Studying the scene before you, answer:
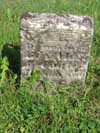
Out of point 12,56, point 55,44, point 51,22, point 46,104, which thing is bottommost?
point 46,104

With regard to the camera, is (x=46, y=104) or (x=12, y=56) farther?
(x=12, y=56)

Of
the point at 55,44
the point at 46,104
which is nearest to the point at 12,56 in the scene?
the point at 55,44

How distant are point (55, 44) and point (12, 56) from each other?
3.13 ft

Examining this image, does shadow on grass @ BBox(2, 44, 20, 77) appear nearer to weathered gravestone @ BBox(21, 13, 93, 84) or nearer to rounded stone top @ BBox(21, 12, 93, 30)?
weathered gravestone @ BBox(21, 13, 93, 84)

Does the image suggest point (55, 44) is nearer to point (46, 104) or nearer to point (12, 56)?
point (46, 104)

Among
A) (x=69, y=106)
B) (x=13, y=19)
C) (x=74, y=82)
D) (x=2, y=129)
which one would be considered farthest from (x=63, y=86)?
(x=13, y=19)

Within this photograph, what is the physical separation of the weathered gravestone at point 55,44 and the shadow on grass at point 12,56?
1.39 ft

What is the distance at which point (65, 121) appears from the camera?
3.31 meters

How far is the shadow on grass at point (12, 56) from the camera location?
160 inches

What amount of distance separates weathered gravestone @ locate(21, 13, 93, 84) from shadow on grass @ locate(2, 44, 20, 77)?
0.43 m

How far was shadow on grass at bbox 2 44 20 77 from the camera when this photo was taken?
4062 millimetres

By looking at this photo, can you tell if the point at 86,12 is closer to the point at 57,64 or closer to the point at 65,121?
the point at 57,64

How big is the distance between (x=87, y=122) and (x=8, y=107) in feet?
2.61

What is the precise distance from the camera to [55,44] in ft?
11.5
